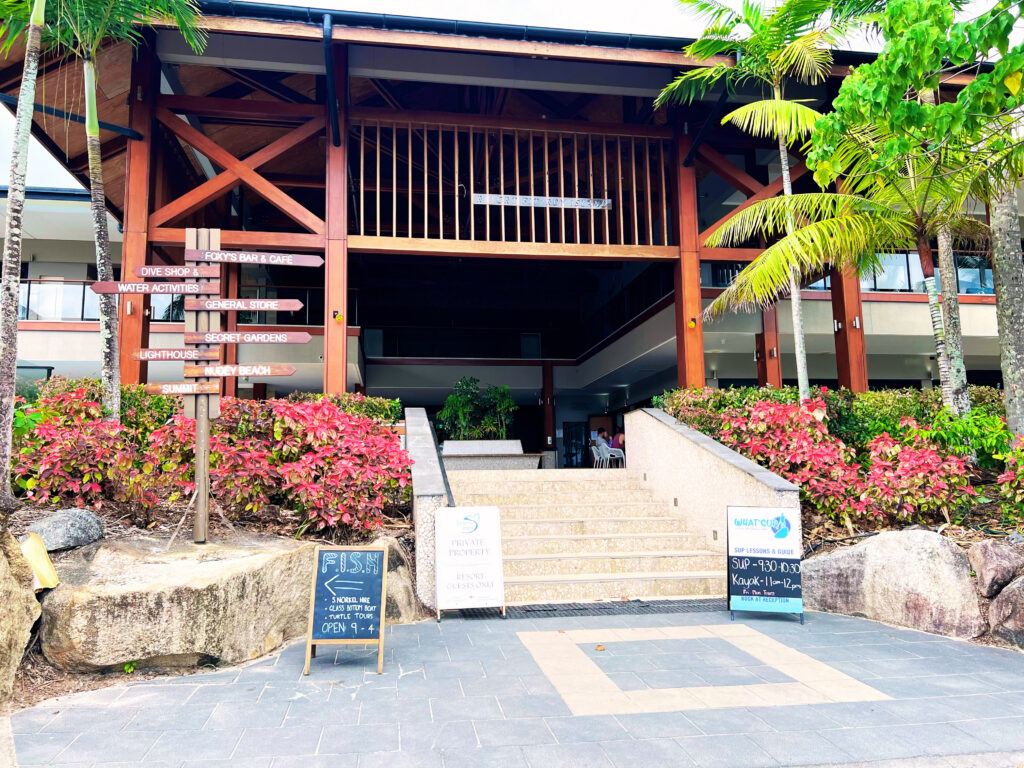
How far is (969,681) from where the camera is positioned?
452cm

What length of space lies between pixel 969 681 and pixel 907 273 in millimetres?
13720

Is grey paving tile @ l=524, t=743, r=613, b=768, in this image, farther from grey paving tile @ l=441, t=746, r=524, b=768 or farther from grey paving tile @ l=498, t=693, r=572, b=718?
grey paving tile @ l=498, t=693, r=572, b=718

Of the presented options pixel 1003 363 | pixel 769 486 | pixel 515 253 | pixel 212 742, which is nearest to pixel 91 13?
pixel 515 253

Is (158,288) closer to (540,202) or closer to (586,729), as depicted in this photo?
(586,729)

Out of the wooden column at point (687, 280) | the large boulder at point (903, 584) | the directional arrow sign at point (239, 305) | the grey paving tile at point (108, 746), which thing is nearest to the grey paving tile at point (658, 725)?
the grey paving tile at point (108, 746)

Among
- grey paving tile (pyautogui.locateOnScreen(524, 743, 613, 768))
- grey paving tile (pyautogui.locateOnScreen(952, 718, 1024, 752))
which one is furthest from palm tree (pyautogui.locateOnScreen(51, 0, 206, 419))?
grey paving tile (pyautogui.locateOnScreen(952, 718, 1024, 752))

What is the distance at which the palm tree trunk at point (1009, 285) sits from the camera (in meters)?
8.34

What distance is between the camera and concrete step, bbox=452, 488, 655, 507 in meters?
8.73

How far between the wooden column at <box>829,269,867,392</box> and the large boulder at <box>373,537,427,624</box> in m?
9.09

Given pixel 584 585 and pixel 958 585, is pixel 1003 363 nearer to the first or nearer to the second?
pixel 958 585

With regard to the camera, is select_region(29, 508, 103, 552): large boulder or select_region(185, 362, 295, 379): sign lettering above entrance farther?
select_region(185, 362, 295, 379): sign lettering above entrance

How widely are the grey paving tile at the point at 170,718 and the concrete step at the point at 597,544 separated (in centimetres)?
381

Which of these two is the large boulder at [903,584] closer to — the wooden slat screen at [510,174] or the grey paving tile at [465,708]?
the grey paving tile at [465,708]

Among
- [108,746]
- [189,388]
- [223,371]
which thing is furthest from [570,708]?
[189,388]
